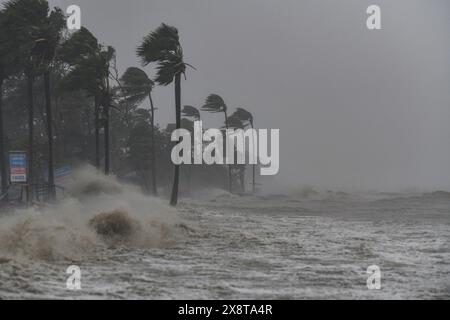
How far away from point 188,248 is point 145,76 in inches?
1569

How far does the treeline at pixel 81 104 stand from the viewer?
42312 mm

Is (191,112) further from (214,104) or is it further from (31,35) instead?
(31,35)

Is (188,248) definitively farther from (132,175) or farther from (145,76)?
(132,175)

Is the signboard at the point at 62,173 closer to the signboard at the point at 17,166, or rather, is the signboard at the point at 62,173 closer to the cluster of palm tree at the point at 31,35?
the cluster of palm tree at the point at 31,35

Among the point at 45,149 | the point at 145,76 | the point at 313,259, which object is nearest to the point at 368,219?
the point at 313,259

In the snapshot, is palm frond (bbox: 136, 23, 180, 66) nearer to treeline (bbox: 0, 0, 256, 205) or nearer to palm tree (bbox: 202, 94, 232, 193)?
treeline (bbox: 0, 0, 256, 205)

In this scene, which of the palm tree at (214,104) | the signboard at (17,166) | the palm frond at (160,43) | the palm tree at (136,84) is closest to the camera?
the signboard at (17,166)

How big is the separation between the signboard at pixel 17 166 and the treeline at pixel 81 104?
5.52 meters

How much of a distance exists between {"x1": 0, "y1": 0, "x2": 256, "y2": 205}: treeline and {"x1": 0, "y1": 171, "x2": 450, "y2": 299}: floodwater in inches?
603

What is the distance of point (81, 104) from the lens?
66.9 m

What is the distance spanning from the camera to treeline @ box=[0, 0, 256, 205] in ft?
139

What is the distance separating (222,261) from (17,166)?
1518 cm

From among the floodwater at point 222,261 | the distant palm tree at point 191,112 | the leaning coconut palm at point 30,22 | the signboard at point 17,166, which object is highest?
the leaning coconut palm at point 30,22

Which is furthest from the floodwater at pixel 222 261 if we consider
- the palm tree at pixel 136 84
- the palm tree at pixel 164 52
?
the palm tree at pixel 136 84
